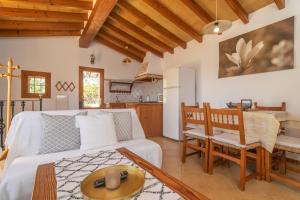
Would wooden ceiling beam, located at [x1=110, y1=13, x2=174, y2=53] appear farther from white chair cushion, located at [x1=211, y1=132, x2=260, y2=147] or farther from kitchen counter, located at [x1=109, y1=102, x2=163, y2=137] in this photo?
white chair cushion, located at [x1=211, y1=132, x2=260, y2=147]

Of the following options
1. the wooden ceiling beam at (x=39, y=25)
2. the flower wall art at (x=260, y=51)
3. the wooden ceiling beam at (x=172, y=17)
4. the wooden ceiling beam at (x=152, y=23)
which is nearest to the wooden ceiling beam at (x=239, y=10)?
the flower wall art at (x=260, y=51)

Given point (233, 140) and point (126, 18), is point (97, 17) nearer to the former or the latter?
point (126, 18)

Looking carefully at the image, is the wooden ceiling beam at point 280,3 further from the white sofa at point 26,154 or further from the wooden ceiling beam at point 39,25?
the wooden ceiling beam at point 39,25

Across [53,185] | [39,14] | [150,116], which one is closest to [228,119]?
[53,185]

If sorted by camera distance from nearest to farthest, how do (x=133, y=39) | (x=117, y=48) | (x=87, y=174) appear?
(x=87, y=174)
(x=133, y=39)
(x=117, y=48)

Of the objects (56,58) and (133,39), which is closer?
(56,58)

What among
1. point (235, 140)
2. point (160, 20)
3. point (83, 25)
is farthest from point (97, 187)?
point (83, 25)

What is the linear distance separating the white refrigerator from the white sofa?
199cm

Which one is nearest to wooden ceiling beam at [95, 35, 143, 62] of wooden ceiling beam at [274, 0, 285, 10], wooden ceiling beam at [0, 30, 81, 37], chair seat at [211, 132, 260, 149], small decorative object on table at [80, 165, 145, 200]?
wooden ceiling beam at [0, 30, 81, 37]

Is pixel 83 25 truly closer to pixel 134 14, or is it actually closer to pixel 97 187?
pixel 134 14

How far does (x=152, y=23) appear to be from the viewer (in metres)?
3.88

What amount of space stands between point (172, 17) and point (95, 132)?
9.32 feet

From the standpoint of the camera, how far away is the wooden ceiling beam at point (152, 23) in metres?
3.51

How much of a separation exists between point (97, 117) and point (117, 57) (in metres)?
4.36
